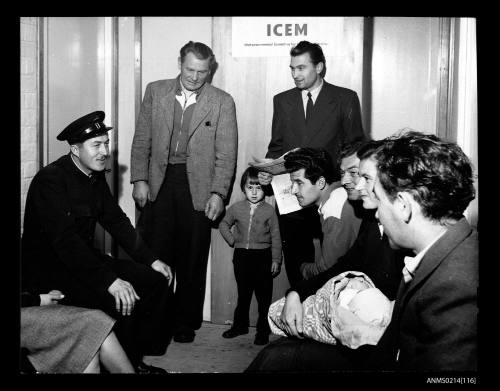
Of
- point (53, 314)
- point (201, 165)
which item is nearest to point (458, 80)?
point (201, 165)

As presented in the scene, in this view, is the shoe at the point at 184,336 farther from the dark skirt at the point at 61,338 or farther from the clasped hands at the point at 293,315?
the clasped hands at the point at 293,315

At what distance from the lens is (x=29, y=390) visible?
2350mm

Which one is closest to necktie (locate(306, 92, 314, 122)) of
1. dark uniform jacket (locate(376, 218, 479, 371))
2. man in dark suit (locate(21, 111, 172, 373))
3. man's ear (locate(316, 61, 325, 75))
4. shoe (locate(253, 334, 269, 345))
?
man's ear (locate(316, 61, 325, 75))

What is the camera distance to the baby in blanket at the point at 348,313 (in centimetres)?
189

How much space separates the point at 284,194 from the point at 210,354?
3.43 ft

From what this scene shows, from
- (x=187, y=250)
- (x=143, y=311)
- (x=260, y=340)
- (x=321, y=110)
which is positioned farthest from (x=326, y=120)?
(x=143, y=311)

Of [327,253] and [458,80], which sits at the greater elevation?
[458,80]

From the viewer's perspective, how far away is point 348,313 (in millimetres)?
1914

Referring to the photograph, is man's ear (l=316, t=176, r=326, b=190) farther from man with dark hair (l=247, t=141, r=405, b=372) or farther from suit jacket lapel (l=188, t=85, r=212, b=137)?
suit jacket lapel (l=188, t=85, r=212, b=137)

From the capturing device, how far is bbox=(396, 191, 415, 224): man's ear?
68.0 inches

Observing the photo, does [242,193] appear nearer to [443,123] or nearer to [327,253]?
[327,253]

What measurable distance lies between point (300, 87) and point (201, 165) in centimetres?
78

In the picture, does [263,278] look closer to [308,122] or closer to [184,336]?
[184,336]

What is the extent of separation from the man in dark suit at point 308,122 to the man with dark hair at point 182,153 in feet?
1.15
